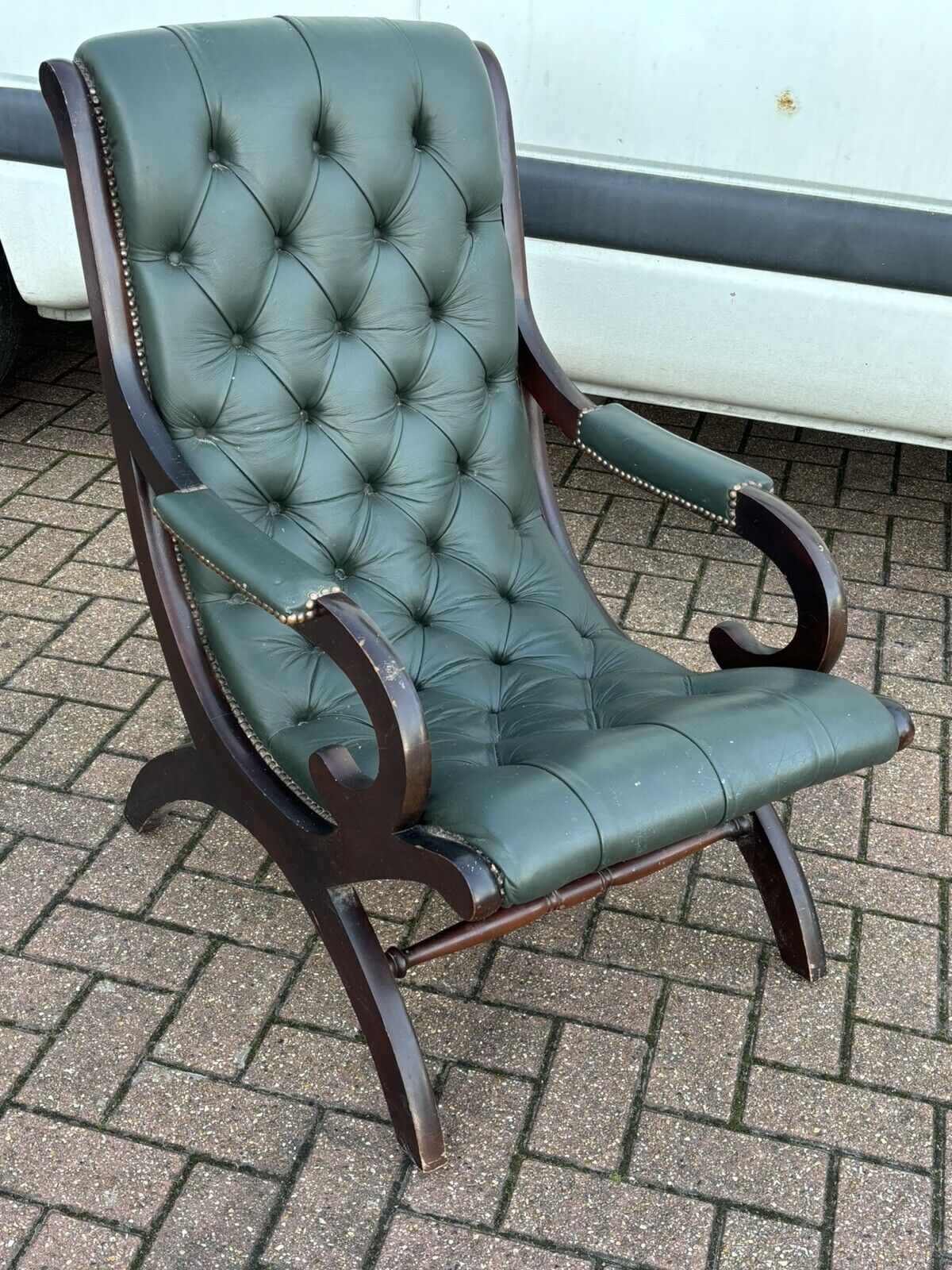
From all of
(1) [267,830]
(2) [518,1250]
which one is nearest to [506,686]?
(1) [267,830]

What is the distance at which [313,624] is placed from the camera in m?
1.56

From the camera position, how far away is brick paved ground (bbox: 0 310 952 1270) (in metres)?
1.63

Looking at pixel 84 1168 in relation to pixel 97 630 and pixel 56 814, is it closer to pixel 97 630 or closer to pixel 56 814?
pixel 56 814

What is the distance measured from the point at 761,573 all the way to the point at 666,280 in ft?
2.24

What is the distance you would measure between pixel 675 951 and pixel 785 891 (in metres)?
0.20

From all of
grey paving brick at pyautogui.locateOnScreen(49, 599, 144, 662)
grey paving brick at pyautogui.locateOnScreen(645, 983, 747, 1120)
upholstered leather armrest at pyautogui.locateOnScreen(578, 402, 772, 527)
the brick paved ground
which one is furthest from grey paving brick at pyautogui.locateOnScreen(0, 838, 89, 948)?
upholstered leather armrest at pyautogui.locateOnScreen(578, 402, 772, 527)

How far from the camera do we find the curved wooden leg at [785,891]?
6.45 feet

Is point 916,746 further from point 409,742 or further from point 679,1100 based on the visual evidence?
point 409,742

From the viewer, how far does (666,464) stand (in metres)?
1.96

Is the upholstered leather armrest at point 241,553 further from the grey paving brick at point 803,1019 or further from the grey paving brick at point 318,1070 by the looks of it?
the grey paving brick at point 803,1019

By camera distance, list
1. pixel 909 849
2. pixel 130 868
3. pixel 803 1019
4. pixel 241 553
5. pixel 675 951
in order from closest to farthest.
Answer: pixel 241 553 → pixel 803 1019 → pixel 675 951 → pixel 130 868 → pixel 909 849

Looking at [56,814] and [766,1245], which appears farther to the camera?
[56,814]

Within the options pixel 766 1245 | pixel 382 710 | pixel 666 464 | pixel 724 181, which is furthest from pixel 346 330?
pixel 766 1245

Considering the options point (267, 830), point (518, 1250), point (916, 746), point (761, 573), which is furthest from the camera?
point (761, 573)
